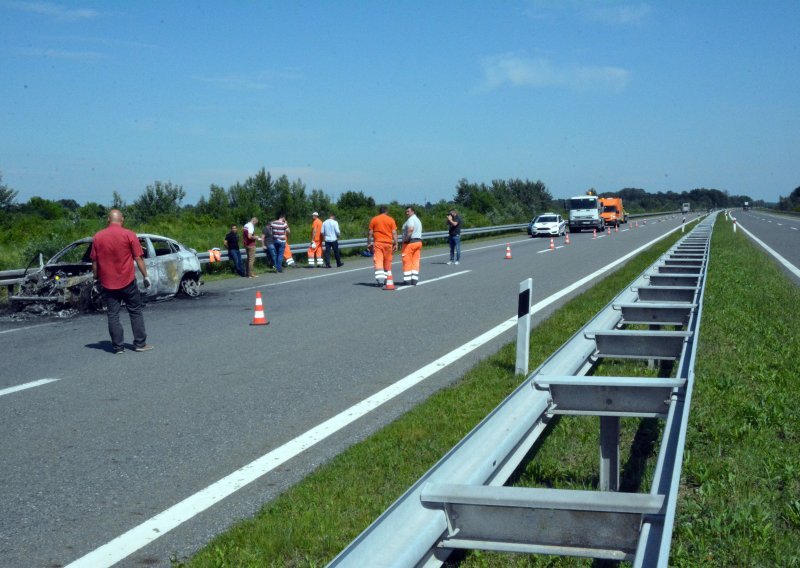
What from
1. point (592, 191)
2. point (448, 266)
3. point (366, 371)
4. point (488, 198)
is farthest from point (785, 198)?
point (366, 371)

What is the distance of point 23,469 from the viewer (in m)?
5.55

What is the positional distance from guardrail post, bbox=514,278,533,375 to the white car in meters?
42.0

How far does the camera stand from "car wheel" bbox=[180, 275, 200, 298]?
1758 centimetres

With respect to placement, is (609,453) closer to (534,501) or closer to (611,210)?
(534,501)

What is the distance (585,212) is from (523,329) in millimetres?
50165

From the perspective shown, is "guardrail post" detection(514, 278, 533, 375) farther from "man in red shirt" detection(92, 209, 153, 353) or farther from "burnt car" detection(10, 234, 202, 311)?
"burnt car" detection(10, 234, 202, 311)

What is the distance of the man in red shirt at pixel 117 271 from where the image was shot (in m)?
10.2

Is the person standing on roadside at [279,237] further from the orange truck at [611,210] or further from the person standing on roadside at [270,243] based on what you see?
the orange truck at [611,210]

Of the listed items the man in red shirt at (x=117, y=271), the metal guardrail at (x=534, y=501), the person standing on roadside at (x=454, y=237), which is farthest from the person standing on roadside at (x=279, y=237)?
the metal guardrail at (x=534, y=501)

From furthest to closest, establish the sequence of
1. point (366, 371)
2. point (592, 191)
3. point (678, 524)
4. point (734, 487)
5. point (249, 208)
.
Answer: point (249, 208) → point (592, 191) → point (366, 371) → point (734, 487) → point (678, 524)

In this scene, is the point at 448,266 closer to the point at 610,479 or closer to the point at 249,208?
the point at 610,479

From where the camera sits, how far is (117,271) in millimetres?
10297

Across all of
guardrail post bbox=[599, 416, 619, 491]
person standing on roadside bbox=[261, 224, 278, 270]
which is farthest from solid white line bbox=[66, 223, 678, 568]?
person standing on roadside bbox=[261, 224, 278, 270]

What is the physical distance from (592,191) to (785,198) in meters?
145
